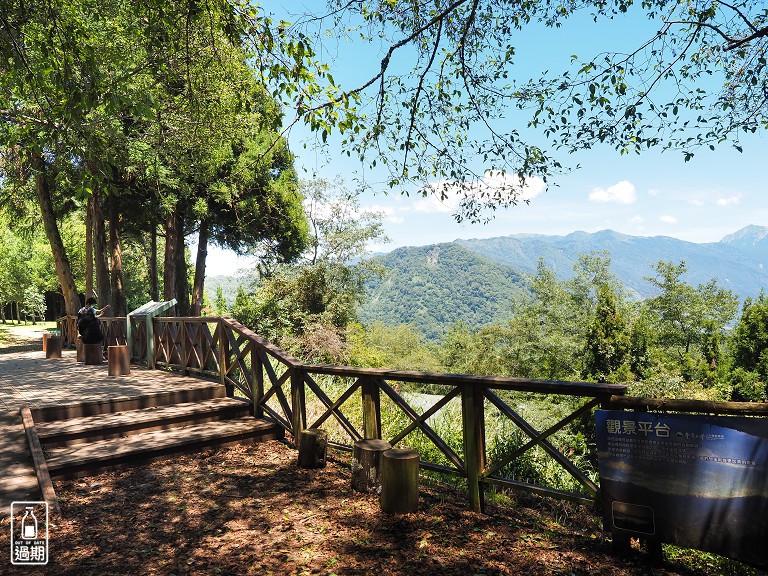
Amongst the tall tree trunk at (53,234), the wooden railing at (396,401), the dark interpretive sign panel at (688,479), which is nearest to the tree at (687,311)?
the wooden railing at (396,401)

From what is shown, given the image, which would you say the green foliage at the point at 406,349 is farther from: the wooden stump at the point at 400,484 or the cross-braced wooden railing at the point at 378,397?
the wooden stump at the point at 400,484

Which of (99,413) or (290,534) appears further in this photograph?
(99,413)

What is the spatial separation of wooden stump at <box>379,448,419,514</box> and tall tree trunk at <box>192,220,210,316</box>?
19.2 meters

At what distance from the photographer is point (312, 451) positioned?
5582 millimetres

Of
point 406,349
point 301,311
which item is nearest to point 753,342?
point 301,311

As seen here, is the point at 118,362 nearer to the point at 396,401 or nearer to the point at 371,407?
the point at 371,407

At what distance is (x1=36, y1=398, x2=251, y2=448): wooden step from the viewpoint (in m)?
5.81

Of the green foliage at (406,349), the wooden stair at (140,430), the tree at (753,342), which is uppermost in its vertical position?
the wooden stair at (140,430)

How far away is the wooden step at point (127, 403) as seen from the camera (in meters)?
6.41

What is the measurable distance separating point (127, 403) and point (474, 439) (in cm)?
505

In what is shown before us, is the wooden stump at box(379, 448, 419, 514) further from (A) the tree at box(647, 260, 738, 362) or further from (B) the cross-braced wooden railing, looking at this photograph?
(A) the tree at box(647, 260, 738, 362)

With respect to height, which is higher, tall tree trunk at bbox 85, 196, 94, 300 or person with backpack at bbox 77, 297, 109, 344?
tall tree trunk at bbox 85, 196, 94, 300

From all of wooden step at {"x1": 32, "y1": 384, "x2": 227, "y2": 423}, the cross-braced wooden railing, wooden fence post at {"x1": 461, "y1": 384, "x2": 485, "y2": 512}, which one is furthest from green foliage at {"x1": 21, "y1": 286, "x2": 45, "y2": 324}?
wooden fence post at {"x1": 461, "y1": 384, "x2": 485, "y2": 512}

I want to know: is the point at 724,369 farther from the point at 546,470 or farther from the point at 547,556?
the point at 547,556
